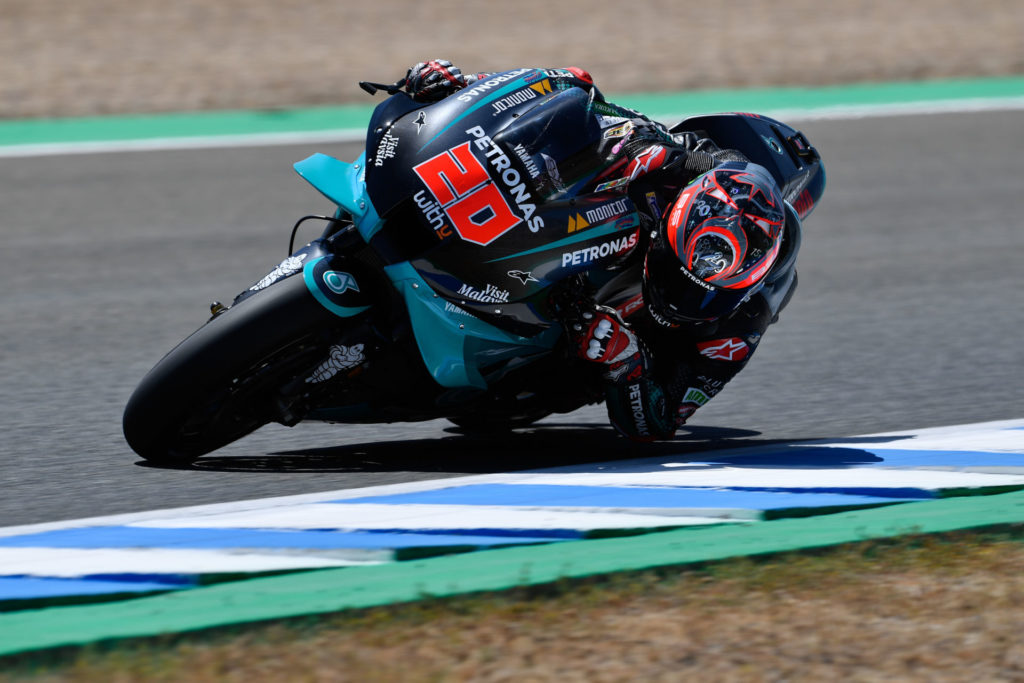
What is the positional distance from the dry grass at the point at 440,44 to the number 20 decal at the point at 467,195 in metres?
8.91

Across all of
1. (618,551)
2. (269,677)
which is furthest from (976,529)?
(269,677)

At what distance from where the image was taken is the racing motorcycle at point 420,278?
14.4 feet

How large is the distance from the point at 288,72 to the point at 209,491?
34.3 feet

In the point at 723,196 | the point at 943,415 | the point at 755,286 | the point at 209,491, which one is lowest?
the point at 943,415

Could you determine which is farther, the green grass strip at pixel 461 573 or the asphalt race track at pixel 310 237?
the asphalt race track at pixel 310 237

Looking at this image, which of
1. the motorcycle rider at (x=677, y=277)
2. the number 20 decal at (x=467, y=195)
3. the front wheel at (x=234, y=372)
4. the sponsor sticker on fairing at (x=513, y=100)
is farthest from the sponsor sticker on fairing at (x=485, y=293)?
the sponsor sticker on fairing at (x=513, y=100)

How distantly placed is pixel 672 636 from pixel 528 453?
1.77m

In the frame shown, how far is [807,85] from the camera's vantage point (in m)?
14.2

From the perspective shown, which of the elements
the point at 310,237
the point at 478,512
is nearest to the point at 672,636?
the point at 478,512

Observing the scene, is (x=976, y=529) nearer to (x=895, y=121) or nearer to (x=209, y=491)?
(x=209, y=491)

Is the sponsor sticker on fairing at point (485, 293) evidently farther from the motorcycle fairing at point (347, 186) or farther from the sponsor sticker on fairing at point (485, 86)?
the sponsor sticker on fairing at point (485, 86)

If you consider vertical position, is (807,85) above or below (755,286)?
below

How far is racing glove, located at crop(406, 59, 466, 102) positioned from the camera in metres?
4.64

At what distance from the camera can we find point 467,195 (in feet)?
14.4
